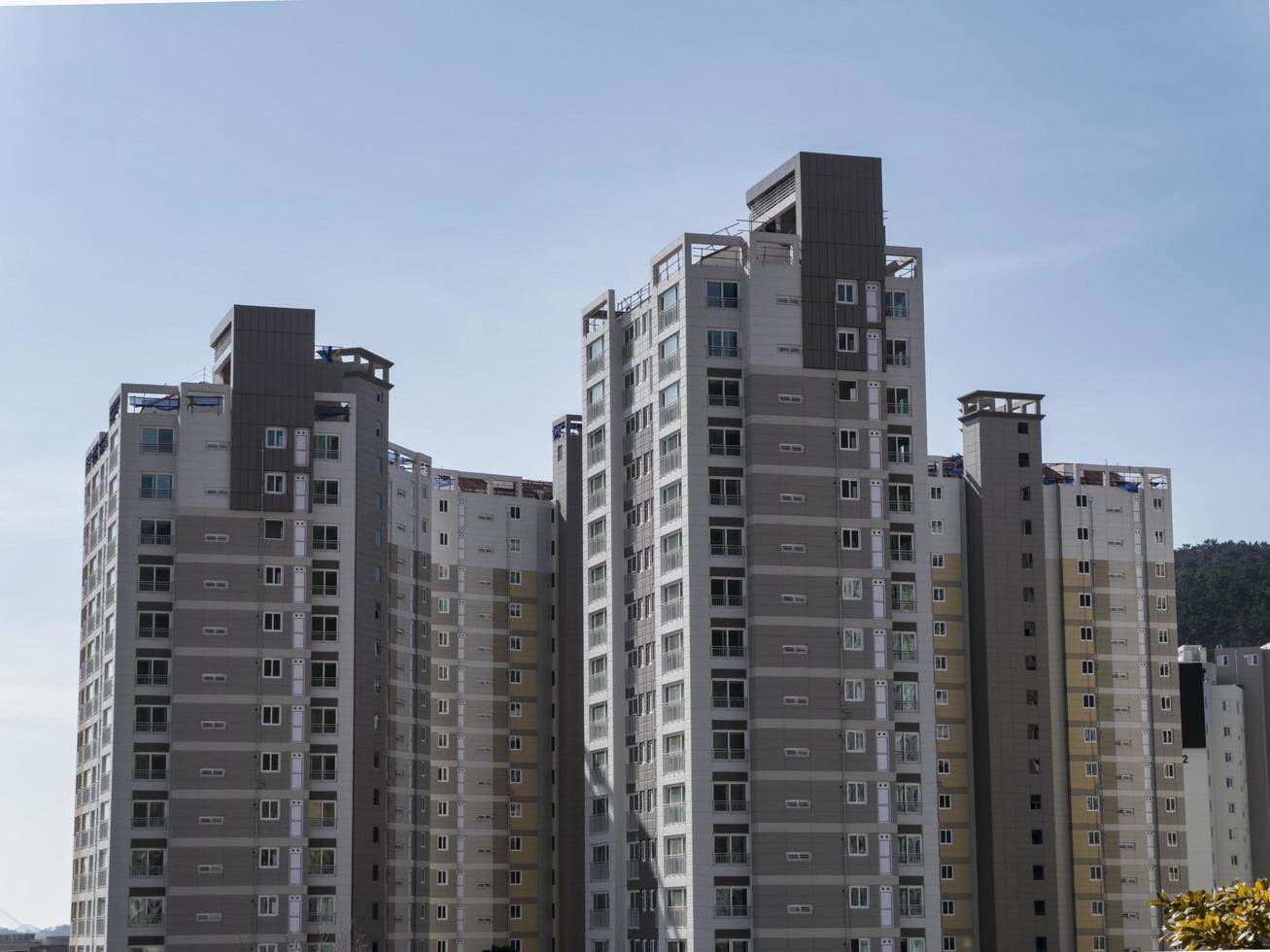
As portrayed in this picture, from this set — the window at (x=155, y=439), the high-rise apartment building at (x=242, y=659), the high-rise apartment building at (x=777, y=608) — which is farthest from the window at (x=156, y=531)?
the high-rise apartment building at (x=777, y=608)

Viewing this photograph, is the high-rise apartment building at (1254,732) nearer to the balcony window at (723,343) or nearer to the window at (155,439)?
the balcony window at (723,343)

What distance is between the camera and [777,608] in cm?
9744

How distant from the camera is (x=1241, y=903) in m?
28.4

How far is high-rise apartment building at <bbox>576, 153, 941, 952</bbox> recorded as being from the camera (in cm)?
9575

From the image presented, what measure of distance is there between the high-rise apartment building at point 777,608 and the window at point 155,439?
28.0 metres

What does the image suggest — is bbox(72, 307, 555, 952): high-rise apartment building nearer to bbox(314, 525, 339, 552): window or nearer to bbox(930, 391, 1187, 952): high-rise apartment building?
bbox(314, 525, 339, 552): window

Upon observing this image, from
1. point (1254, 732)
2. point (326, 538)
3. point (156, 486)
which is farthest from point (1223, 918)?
point (1254, 732)

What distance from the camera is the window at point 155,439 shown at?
360 feet

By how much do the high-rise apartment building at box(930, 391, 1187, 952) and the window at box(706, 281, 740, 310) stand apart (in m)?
41.7

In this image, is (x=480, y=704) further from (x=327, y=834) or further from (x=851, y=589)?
(x=851, y=589)

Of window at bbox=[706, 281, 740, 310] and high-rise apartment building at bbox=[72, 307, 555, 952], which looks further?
high-rise apartment building at bbox=[72, 307, 555, 952]

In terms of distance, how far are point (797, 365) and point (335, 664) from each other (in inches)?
1312

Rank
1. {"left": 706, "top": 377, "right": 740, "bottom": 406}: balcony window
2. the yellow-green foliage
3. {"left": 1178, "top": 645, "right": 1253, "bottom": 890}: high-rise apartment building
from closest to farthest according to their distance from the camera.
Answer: the yellow-green foliage
{"left": 706, "top": 377, "right": 740, "bottom": 406}: balcony window
{"left": 1178, "top": 645, "right": 1253, "bottom": 890}: high-rise apartment building

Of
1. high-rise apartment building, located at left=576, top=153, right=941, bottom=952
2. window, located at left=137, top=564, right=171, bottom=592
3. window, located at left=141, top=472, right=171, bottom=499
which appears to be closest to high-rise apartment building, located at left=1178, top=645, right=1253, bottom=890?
high-rise apartment building, located at left=576, top=153, right=941, bottom=952
